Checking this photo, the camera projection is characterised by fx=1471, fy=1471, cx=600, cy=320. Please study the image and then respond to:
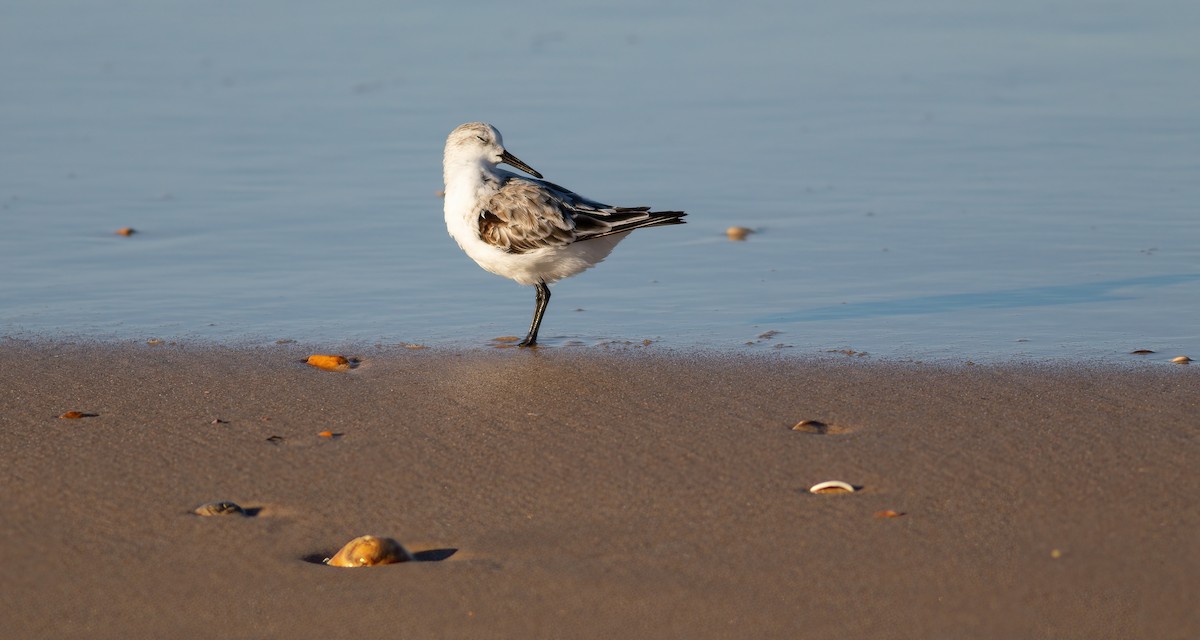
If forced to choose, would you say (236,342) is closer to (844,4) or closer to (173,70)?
(173,70)

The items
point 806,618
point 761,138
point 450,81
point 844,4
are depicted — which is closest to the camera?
→ point 806,618

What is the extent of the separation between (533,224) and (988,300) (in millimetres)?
2183

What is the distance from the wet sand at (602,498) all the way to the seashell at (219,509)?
0.05 metres

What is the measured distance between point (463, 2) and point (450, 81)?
3587 mm

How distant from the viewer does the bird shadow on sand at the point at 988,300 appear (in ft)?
22.1

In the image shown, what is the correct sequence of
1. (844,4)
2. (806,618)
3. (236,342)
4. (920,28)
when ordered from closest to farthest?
(806,618) < (236,342) < (920,28) < (844,4)

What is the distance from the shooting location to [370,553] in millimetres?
3861

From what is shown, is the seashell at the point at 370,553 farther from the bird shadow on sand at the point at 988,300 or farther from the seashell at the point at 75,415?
the bird shadow on sand at the point at 988,300

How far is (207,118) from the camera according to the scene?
11.0 metres

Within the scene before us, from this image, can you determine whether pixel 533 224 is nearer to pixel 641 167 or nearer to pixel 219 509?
pixel 219 509

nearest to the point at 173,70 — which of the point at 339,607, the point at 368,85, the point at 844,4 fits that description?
the point at 368,85

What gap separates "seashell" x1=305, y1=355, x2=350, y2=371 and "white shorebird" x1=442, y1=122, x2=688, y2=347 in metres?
0.95

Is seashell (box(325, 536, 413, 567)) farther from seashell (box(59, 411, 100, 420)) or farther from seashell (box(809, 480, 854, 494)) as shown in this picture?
seashell (box(59, 411, 100, 420))

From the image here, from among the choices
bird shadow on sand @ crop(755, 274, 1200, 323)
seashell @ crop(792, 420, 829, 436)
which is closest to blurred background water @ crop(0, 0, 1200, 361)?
bird shadow on sand @ crop(755, 274, 1200, 323)
